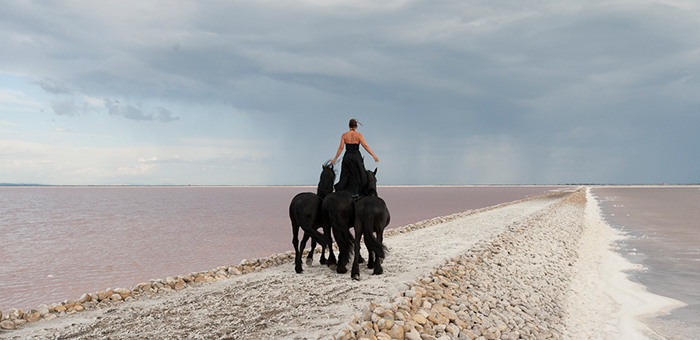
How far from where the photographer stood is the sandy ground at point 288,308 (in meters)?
5.42

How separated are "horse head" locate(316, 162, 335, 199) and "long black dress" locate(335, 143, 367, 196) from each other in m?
0.23

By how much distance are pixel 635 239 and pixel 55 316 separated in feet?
69.6

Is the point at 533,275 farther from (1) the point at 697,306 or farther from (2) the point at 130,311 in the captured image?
(2) the point at 130,311

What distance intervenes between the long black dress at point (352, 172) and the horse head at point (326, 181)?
23 centimetres

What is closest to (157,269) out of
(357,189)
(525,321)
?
(357,189)

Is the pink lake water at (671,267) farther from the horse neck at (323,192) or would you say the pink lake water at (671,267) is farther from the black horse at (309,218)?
the horse neck at (323,192)

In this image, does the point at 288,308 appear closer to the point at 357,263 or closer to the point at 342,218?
the point at 357,263

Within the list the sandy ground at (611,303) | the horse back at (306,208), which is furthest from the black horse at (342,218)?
the sandy ground at (611,303)

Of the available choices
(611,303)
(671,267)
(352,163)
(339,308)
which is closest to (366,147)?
A: (352,163)

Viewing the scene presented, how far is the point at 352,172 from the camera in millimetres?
8703

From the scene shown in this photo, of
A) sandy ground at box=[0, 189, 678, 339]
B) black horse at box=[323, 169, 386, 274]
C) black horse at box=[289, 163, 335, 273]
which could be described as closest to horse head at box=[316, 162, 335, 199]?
black horse at box=[289, 163, 335, 273]

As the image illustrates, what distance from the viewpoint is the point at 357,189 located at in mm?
8781

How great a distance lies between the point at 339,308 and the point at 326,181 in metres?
3.48

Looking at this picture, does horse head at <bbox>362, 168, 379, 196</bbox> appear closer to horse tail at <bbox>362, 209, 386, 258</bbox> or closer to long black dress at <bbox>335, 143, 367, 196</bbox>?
long black dress at <bbox>335, 143, 367, 196</bbox>
